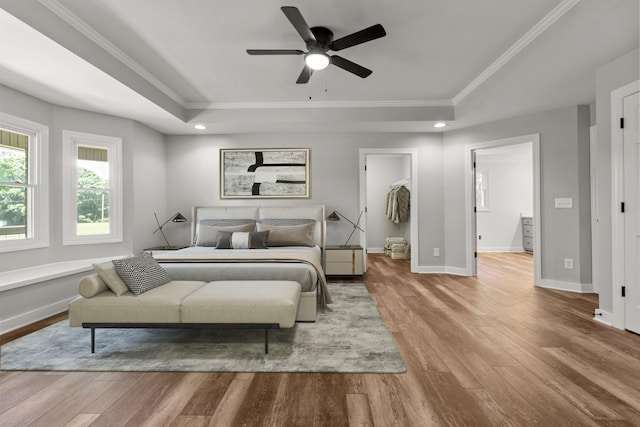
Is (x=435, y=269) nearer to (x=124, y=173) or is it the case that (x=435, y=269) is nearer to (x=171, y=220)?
(x=171, y=220)

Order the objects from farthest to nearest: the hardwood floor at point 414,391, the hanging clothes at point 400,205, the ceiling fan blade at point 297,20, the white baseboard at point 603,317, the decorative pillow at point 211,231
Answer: the hanging clothes at point 400,205 → the decorative pillow at point 211,231 → the white baseboard at point 603,317 → the ceiling fan blade at point 297,20 → the hardwood floor at point 414,391

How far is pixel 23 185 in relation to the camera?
3410 mm

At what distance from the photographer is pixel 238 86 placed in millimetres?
3873

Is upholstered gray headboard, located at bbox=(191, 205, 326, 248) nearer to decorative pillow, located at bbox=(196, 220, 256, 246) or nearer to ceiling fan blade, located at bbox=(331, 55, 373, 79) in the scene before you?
decorative pillow, located at bbox=(196, 220, 256, 246)

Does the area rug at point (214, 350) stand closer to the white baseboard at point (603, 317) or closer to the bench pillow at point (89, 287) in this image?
the bench pillow at point (89, 287)

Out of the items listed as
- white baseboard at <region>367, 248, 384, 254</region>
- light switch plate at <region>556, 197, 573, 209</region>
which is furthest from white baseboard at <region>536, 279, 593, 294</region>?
white baseboard at <region>367, 248, 384, 254</region>

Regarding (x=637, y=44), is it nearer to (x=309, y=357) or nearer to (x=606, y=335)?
(x=606, y=335)

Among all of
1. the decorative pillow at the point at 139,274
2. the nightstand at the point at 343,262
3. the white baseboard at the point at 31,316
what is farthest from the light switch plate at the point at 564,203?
the white baseboard at the point at 31,316

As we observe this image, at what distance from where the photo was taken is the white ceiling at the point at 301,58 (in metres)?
2.34

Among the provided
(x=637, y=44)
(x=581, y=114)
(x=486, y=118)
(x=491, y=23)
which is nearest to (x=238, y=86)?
(x=491, y=23)

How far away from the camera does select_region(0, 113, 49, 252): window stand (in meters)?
3.25

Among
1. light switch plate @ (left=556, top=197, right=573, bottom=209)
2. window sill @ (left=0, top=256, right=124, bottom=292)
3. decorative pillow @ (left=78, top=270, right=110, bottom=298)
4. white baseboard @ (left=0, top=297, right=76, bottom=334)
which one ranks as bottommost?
white baseboard @ (left=0, top=297, right=76, bottom=334)

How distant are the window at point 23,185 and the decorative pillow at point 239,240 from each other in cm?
205

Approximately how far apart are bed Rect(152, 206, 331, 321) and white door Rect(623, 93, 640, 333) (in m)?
2.73
